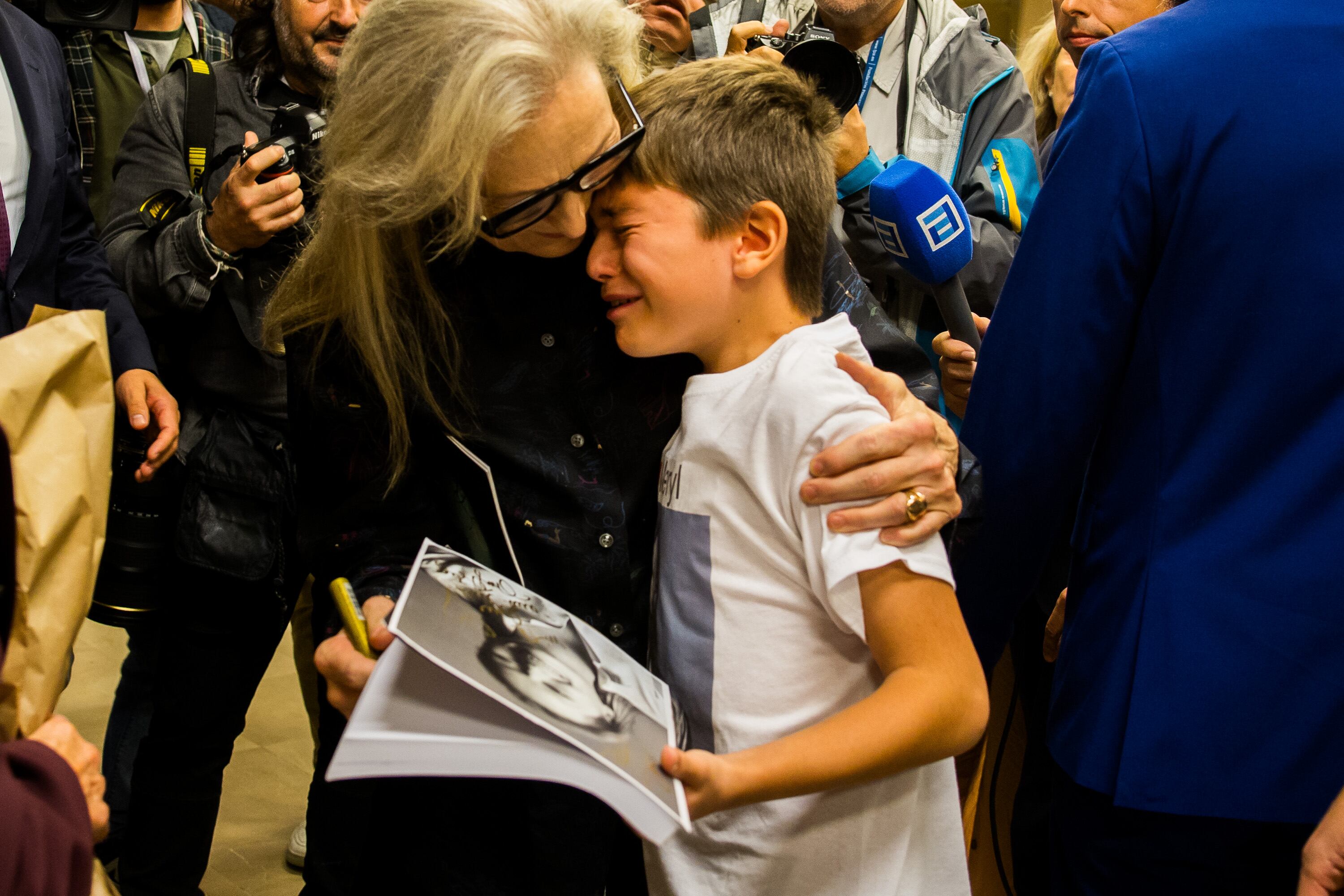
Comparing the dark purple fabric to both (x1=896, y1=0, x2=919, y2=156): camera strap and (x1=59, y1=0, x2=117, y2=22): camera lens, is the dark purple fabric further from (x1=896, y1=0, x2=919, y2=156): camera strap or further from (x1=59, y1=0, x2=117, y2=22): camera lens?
(x1=59, y1=0, x2=117, y2=22): camera lens

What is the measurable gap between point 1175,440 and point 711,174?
0.51m

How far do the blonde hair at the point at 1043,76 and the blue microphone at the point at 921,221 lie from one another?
4.15 feet

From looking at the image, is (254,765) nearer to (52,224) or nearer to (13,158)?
(52,224)

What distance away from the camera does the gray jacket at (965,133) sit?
2.09 m

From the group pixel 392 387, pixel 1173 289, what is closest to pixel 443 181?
pixel 392 387

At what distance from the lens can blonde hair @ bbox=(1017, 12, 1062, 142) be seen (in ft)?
8.49

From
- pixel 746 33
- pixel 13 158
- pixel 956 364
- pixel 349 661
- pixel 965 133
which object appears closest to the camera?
pixel 349 661

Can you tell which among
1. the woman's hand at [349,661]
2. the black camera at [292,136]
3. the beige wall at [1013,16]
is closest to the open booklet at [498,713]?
the woman's hand at [349,661]

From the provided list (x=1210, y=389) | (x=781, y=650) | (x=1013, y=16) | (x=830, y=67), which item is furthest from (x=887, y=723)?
(x=1013, y=16)

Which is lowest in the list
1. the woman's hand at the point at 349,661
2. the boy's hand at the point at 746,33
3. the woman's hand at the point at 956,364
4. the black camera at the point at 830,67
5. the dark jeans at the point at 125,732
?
the dark jeans at the point at 125,732

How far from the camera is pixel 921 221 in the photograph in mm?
1435

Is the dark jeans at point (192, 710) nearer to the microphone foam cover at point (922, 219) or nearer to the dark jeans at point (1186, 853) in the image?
the microphone foam cover at point (922, 219)

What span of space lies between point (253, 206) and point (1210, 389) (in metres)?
1.44

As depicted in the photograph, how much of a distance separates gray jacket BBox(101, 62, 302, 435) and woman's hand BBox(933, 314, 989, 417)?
108 centimetres
